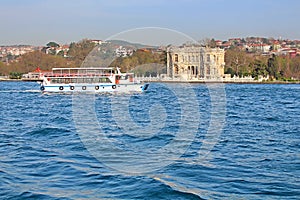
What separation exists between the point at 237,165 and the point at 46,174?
131 inches

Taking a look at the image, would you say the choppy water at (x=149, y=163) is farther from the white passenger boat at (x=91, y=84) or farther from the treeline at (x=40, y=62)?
the treeline at (x=40, y=62)

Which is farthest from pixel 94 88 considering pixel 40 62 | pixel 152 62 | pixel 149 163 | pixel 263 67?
pixel 40 62

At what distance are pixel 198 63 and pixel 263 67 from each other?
1023 centimetres

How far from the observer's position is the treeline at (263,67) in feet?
238

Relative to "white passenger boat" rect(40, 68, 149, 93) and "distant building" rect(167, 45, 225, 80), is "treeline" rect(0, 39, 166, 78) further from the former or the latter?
"white passenger boat" rect(40, 68, 149, 93)

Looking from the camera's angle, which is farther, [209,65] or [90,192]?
[209,65]

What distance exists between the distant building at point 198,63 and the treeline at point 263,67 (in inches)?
121

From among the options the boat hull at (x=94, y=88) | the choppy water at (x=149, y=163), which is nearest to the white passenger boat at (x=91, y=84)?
the boat hull at (x=94, y=88)

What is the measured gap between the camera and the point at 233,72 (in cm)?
7706

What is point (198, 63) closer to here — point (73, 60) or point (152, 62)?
point (152, 62)

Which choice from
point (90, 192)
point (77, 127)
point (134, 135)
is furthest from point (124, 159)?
point (77, 127)

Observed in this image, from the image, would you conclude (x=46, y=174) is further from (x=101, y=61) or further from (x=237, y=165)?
(x=101, y=61)

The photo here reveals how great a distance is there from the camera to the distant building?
75.5m

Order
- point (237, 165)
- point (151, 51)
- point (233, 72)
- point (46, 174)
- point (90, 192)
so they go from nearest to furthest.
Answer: point (90, 192) < point (46, 174) < point (237, 165) < point (233, 72) < point (151, 51)
